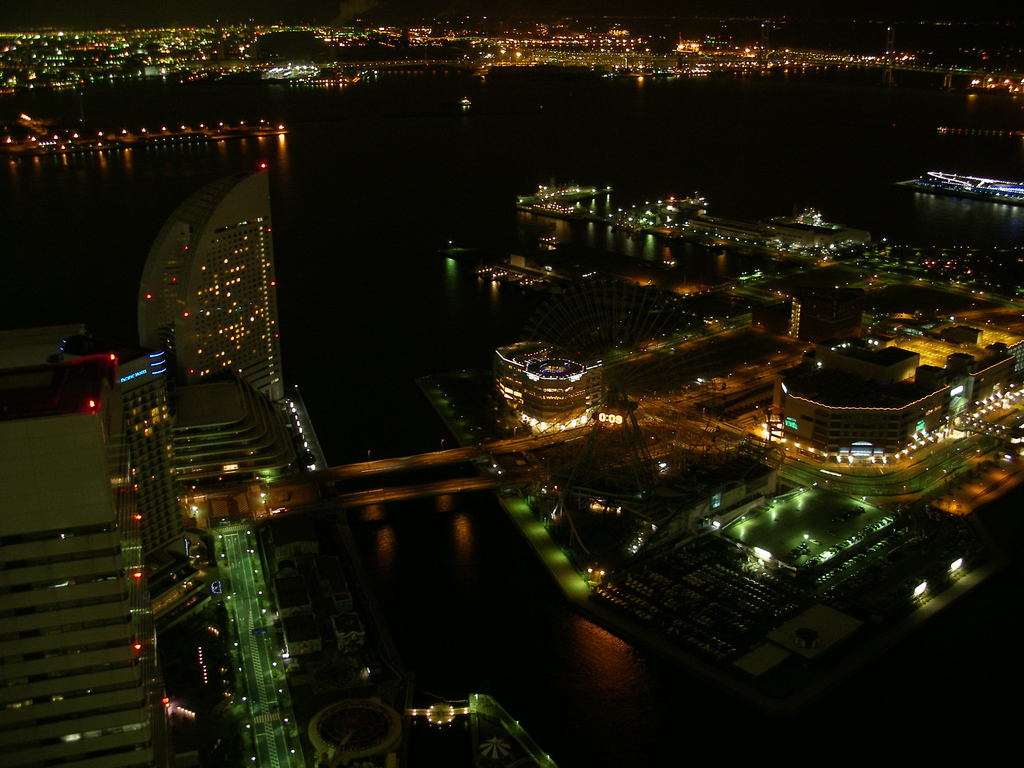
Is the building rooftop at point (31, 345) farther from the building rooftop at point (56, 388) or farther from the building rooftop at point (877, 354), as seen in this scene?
the building rooftop at point (877, 354)

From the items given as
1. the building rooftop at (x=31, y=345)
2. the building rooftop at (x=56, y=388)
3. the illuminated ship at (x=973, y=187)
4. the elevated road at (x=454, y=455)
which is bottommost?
the elevated road at (x=454, y=455)

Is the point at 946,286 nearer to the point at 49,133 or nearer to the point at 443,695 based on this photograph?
the point at 443,695

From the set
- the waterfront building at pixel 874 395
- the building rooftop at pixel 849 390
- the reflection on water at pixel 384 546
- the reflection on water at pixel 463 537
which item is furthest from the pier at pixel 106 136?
the building rooftop at pixel 849 390

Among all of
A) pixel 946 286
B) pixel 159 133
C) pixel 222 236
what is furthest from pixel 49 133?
pixel 946 286

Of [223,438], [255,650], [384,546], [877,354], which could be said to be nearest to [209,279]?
[223,438]

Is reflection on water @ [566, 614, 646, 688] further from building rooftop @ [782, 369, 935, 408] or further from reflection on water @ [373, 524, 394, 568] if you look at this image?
building rooftop @ [782, 369, 935, 408]

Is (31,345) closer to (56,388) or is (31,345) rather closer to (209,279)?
(209,279)
